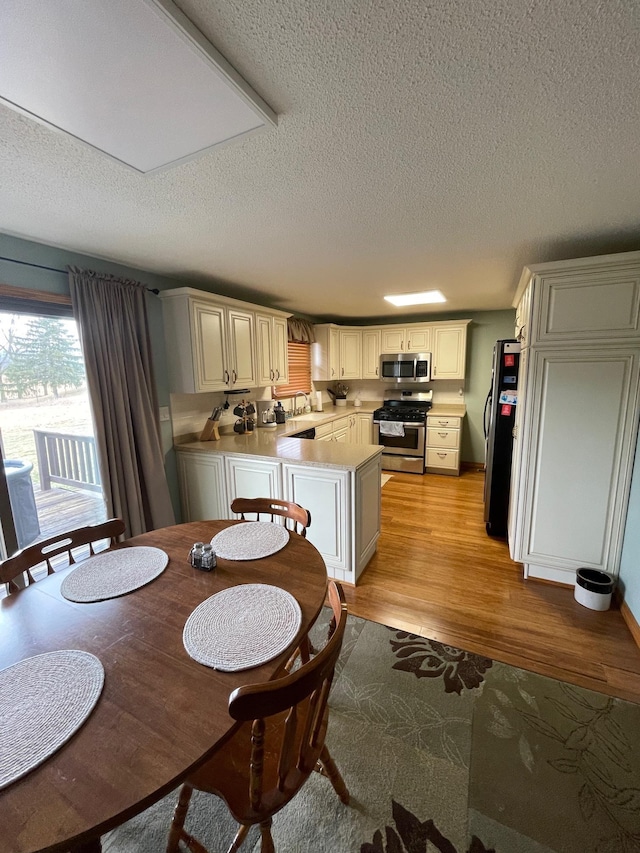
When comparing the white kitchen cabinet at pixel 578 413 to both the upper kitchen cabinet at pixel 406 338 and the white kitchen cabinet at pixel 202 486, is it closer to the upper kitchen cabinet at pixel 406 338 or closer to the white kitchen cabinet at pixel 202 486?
the white kitchen cabinet at pixel 202 486

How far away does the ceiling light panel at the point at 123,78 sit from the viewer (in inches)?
28.6

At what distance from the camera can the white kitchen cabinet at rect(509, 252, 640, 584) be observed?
2119mm

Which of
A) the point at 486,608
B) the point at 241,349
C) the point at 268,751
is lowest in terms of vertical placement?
the point at 486,608

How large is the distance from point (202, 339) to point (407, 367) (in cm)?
318

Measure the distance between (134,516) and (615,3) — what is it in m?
3.16

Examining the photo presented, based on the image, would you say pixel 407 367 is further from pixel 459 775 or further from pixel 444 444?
pixel 459 775

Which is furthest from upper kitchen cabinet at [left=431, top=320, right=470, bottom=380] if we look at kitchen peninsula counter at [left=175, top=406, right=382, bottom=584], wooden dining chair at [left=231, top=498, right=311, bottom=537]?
wooden dining chair at [left=231, top=498, right=311, bottom=537]

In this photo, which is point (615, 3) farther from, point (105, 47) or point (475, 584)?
point (475, 584)

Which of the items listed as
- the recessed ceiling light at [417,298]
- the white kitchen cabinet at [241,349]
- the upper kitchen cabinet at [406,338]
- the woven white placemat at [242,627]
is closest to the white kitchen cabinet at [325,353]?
the upper kitchen cabinet at [406,338]

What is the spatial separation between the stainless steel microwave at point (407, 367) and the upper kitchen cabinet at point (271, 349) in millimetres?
1896

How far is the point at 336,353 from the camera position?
524cm

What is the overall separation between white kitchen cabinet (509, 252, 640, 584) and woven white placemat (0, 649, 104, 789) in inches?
104

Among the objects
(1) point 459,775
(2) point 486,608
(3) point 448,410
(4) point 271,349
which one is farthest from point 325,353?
(1) point 459,775

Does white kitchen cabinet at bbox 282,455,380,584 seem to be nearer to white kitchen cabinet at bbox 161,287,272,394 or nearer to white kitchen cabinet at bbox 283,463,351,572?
white kitchen cabinet at bbox 283,463,351,572
